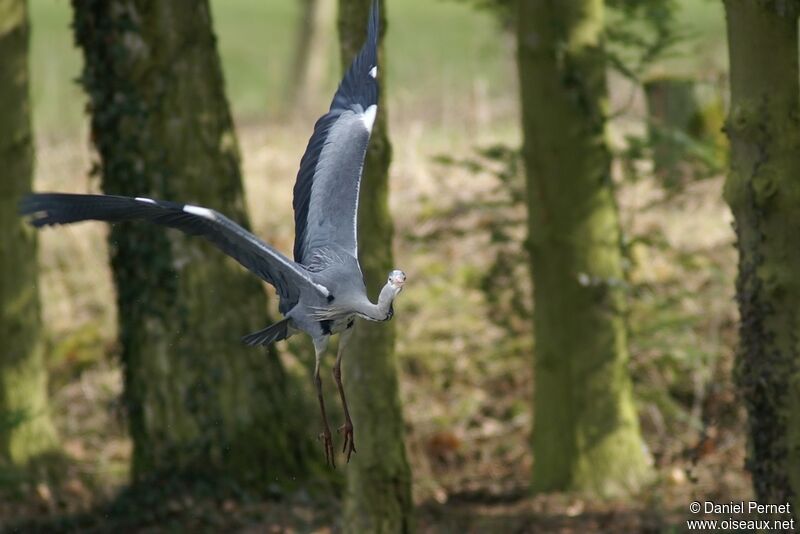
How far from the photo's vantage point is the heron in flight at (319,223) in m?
4.21

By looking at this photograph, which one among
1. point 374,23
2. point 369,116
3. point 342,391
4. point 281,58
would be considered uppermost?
point 281,58

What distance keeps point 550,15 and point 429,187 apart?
5.24 metres

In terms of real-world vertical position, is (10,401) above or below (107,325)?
below

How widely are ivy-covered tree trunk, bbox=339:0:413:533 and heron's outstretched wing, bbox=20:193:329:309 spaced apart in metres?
1.59

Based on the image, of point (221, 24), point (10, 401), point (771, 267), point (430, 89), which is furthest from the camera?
point (221, 24)

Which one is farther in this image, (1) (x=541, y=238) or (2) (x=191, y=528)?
(1) (x=541, y=238)

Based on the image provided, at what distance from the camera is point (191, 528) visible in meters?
7.59

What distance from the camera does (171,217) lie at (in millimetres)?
4328

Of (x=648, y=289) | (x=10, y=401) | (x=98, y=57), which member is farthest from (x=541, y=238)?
(x=10, y=401)

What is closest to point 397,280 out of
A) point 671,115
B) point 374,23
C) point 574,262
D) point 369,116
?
point 369,116

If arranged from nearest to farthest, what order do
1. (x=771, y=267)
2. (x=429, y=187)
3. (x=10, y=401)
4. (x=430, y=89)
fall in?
(x=771, y=267), (x=10, y=401), (x=429, y=187), (x=430, y=89)

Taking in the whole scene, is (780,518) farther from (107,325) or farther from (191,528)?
(107,325)

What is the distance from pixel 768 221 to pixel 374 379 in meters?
2.17

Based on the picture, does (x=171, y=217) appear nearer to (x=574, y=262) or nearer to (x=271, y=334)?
(x=271, y=334)
